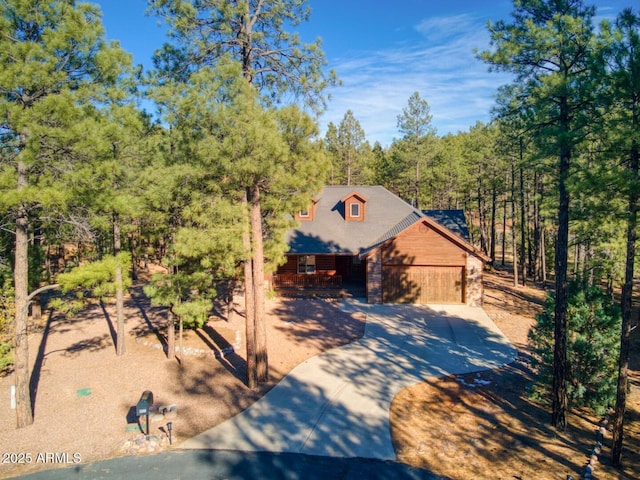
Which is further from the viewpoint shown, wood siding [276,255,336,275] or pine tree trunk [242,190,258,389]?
wood siding [276,255,336,275]

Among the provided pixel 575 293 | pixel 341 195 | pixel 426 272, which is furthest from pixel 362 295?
pixel 575 293

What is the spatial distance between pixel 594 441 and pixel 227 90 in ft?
41.4

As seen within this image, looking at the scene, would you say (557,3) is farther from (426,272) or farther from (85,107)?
(426,272)

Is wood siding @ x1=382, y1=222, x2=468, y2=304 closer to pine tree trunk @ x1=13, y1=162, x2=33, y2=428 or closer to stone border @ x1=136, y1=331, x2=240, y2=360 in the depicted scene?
stone border @ x1=136, y1=331, x2=240, y2=360

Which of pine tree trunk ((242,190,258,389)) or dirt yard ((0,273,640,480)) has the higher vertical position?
pine tree trunk ((242,190,258,389))

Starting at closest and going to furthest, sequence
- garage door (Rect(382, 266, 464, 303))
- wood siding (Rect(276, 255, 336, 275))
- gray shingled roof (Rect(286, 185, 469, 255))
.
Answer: garage door (Rect(382, 266, 464, 303)) → gray shingled roof (Rect(286, 185, 469, 255)) → wood siding (Rect(276, 255, 336, 275))

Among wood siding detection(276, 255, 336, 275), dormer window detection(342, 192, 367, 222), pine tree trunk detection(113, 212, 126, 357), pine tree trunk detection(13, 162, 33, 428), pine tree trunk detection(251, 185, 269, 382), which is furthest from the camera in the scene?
dormer window detection(342, 192, 367, 222)

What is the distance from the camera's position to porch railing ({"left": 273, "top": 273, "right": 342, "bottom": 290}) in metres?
25.5

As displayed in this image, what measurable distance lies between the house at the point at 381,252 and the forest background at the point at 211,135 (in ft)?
34.8

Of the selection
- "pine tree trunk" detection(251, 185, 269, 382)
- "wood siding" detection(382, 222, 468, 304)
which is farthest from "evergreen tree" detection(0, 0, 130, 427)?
"wood siding" detection(382, 222, 468, 304)

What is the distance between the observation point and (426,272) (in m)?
23.0

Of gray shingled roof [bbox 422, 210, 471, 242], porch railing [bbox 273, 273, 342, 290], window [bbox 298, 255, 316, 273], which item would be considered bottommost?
porch railing [bbox 273, 273, 342, 290]

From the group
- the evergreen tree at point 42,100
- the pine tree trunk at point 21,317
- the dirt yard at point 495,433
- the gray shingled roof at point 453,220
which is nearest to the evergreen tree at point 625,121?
the dirt yard at point 495,433

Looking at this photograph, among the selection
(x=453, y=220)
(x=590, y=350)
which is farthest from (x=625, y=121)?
(x=453, y=220)
